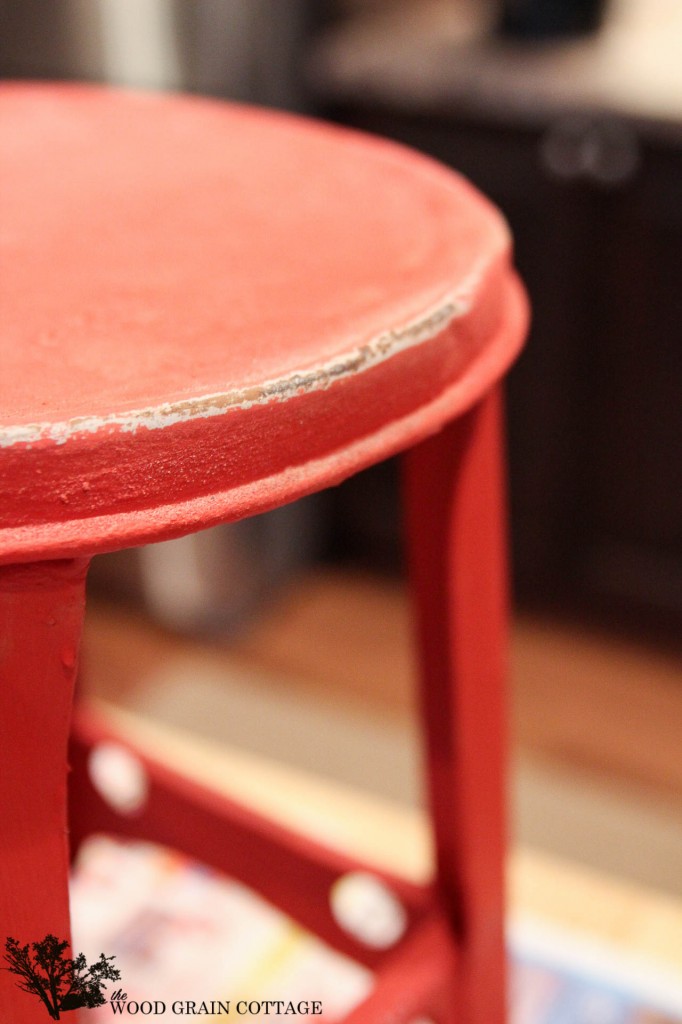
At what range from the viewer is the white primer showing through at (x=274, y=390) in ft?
1.20

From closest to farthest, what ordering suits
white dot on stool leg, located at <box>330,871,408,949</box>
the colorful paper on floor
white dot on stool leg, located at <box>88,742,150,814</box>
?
white dot on stool leg, located at <box>330,871,408,949</box>
white dot on stool leg, located at <box>88,742,150,814</box>
the colorful paper on floor

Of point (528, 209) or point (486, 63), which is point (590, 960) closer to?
point (528, 209)

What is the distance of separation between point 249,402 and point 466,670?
0.27 m

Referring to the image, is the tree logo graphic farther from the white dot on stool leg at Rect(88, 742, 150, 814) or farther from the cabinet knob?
the cabinet knob

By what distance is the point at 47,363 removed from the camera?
41cm

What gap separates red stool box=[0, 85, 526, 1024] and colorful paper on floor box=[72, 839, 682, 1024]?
278 millimetres

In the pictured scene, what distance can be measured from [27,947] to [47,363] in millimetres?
209

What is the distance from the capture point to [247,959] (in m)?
1.05

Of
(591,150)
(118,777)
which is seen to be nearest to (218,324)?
(118,777)

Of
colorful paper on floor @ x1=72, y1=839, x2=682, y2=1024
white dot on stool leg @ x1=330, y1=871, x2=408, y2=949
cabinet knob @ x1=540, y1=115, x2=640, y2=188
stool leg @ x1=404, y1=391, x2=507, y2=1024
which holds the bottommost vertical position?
colorful paper on floor @ x1=72, y1=839, x2=682, y2=1024

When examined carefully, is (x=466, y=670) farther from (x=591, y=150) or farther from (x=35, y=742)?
(x=591, y=150)

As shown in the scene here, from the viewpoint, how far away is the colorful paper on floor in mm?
992

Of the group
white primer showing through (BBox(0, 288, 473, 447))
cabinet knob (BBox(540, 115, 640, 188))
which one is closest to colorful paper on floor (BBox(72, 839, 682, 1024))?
white primer showing through (BBox(0, 288, 473, 447))

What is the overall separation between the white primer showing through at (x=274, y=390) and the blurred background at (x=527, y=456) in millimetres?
832
